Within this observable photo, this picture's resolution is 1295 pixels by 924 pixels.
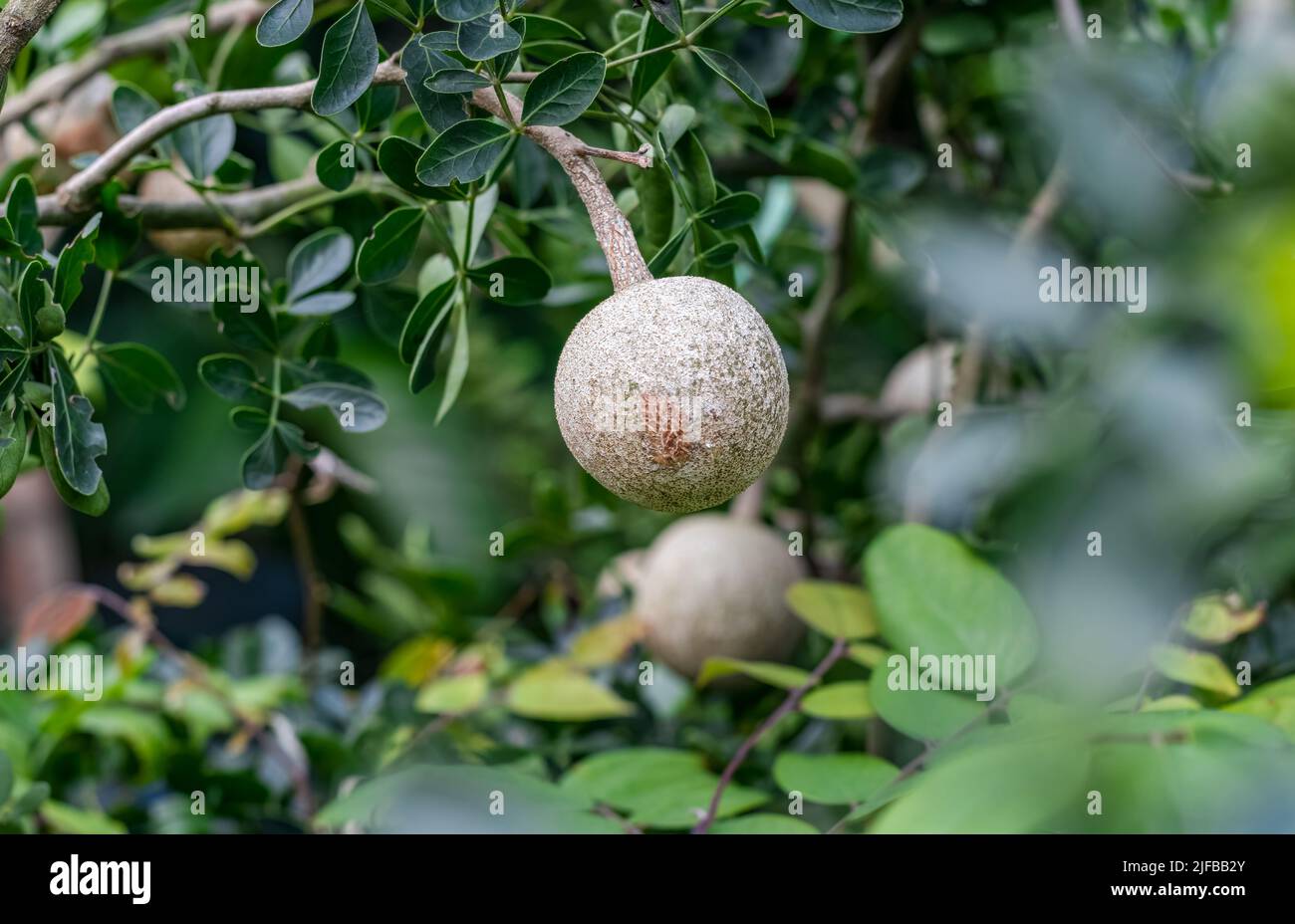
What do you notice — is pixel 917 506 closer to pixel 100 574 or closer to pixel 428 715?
pixel 428 715

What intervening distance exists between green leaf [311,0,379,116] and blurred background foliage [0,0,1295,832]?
0.12m

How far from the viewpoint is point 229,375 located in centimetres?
53

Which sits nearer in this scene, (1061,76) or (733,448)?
(733,448)

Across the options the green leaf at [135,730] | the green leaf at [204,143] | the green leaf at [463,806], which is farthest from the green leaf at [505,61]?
the green leaf at [135,730]

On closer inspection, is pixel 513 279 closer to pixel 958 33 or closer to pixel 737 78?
→ pixel 737 78

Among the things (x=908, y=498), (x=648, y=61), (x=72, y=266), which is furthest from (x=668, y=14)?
(x=908, y=498)

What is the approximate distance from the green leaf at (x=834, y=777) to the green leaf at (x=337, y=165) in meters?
0.35

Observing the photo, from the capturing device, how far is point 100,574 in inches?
87.4

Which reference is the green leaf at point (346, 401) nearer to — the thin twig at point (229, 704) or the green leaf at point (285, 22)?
the green leaf at point (285, 22)

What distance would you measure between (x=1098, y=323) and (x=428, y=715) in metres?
0.54

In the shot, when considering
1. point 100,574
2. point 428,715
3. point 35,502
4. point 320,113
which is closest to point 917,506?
point 428,715

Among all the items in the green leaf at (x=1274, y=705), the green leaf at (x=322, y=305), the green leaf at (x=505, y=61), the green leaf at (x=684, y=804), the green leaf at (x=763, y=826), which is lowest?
the green leaf at (x=763, y=826)

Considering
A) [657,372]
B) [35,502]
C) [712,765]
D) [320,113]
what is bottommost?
[712,765]

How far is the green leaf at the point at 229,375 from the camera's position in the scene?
0.52m
